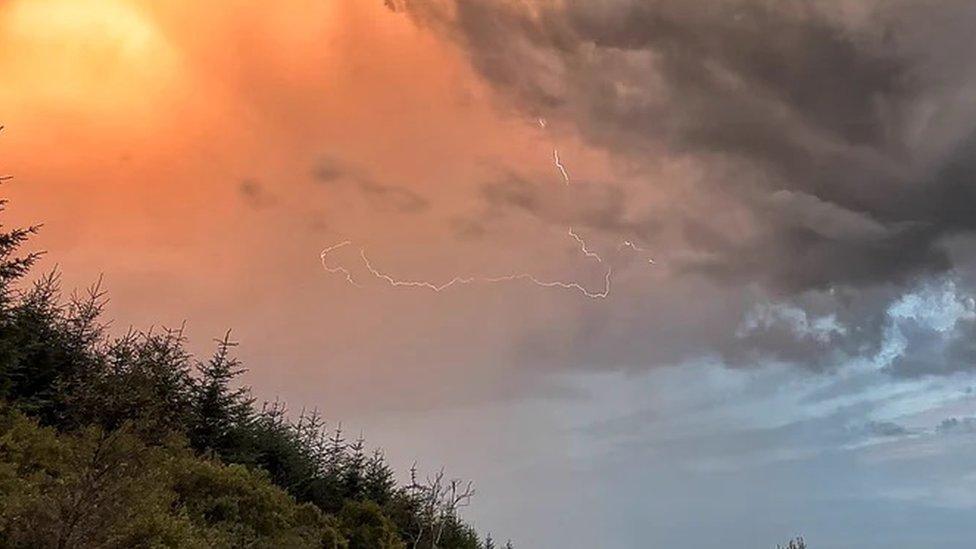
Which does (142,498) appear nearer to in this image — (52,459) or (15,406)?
(52,459)

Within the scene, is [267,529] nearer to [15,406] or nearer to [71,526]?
[15,406]

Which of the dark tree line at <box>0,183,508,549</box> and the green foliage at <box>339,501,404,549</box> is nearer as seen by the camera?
the dark tree line at <box>0,183,508,549</box>

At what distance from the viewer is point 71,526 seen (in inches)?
640

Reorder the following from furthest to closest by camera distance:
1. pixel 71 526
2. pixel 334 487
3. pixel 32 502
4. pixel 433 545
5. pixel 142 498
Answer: pixel 334 487 < pixel 433 545 < pixel 142 498 < pixel 32 502 < pixel 71 526

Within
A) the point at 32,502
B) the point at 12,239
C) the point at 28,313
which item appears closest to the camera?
the point at 32,502

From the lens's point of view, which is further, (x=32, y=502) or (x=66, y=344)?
(x=66, y=344)

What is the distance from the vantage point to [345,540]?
39219 mm

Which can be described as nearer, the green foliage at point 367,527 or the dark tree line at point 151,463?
the dark tree line at point 151,463

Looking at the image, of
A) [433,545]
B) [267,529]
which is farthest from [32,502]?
→ [433,545]

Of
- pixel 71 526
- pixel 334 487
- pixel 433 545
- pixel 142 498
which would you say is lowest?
pixel 71 526

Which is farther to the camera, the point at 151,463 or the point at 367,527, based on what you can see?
the point at 367,527

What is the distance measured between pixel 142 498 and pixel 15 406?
10.4 m

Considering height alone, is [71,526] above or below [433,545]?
below

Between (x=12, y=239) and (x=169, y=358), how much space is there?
11.4 meters
